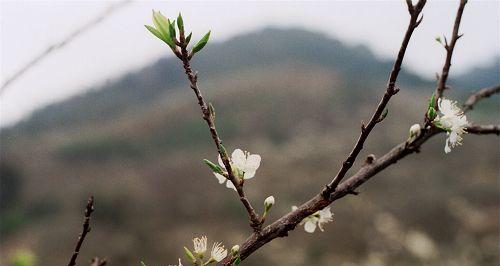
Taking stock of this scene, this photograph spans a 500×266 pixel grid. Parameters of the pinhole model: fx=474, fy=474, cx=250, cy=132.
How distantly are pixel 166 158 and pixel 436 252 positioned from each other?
417 inches

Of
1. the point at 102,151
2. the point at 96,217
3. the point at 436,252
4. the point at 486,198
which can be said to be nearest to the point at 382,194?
the point at 486,198

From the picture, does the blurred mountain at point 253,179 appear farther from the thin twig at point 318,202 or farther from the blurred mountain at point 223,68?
the thin twig at point 318,202

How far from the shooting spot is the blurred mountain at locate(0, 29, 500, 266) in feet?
33.1

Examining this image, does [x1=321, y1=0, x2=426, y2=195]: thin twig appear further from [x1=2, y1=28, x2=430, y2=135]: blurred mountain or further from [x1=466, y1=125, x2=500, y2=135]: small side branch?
[x1=2, y1=28, x2=430, y2=135]: blurred mountain

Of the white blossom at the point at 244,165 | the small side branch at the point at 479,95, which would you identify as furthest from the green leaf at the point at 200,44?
the small side branch at the point at 479,95

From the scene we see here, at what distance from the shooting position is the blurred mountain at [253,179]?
398 inches

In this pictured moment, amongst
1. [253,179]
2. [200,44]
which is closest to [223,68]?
[253,179]

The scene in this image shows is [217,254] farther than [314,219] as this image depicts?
No

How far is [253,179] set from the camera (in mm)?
14688

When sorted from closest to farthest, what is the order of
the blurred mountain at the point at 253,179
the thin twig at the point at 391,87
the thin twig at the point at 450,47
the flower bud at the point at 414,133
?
the thin twig at the point at 391,87
the flower bud at the point at 414,133
the thin twig at the point at 450,47
the blurred mountain at the point at 253,179

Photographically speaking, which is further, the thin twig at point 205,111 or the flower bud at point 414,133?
the flower bud at point 414,133

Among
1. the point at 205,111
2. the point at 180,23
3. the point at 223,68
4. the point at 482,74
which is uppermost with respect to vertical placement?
the point at 223,68

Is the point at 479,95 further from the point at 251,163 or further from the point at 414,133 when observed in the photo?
the point at 251,163

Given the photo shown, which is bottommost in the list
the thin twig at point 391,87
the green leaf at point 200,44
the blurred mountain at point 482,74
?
the blurred mountain at point 482,74
